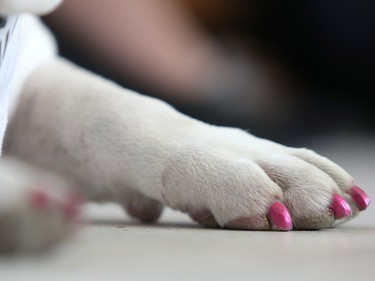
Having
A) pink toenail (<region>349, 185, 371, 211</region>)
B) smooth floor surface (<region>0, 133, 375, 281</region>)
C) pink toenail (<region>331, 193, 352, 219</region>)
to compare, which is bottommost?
smooth floor surface (<region>0, 133, 375, 281</region>)

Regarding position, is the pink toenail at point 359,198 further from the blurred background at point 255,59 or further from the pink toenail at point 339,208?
the blurred background at point 255,59

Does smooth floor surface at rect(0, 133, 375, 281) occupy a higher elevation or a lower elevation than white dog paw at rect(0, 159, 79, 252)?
lower

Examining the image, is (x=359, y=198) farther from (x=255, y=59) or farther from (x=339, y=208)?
(x=255, y=59)

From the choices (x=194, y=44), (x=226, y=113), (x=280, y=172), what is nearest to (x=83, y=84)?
(x=280, y=172)

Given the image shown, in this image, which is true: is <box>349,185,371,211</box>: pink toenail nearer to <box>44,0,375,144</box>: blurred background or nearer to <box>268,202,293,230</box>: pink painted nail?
<box>268,202,293,230</box>: pink painted nail

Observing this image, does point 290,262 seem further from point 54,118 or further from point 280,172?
point 54,118

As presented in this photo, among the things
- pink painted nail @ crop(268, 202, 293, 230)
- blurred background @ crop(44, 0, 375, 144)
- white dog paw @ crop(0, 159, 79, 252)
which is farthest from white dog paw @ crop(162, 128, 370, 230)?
blurred background @ crop(44, 0, 375, 144)

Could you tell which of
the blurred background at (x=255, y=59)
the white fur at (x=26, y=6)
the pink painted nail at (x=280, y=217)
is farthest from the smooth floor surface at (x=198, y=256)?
the blurred background at (x=255, y=59)
